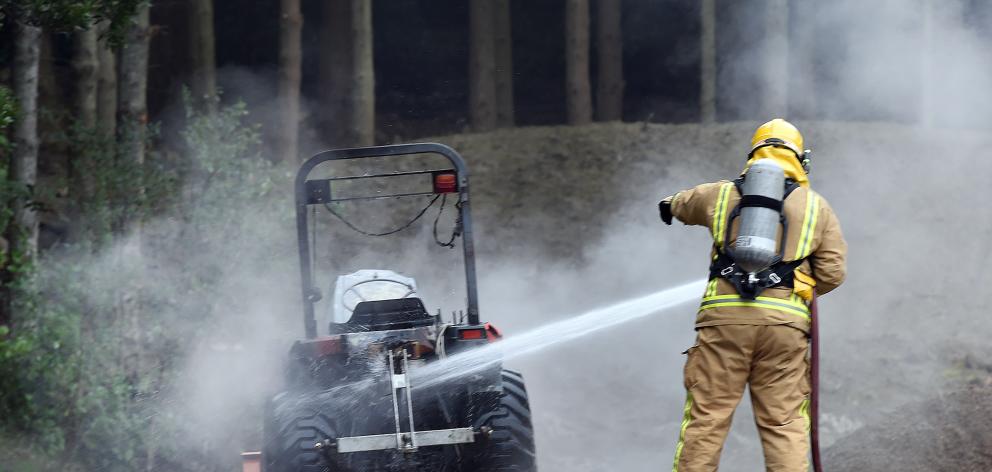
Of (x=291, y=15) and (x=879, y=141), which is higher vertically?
(x=291, y=15)

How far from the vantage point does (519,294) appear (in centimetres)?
1196

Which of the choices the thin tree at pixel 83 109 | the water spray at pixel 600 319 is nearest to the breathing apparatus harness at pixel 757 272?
the water spray at pixel 600 319

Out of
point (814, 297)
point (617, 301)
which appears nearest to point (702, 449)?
point (814, 297)

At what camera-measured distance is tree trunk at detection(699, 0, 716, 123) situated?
46.4 ft

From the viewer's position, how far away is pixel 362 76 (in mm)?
13258

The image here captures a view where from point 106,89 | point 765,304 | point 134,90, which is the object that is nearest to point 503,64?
point 106,89

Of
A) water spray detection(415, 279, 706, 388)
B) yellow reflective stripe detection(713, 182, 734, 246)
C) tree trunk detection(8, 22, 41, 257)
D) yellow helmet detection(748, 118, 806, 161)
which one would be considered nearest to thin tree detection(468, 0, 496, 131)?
water spray detection(415, 279, 706, 388)

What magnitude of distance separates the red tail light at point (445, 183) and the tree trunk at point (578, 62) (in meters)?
7.97

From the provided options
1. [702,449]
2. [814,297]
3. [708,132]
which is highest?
[708,132]

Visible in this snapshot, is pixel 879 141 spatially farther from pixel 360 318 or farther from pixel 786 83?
pixel 360 318

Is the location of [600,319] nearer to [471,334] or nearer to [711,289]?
[471,334]

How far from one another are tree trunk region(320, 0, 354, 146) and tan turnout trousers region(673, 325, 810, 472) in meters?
9.66

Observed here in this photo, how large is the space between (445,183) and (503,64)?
8.35 metres

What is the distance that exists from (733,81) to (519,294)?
474 centimetres
